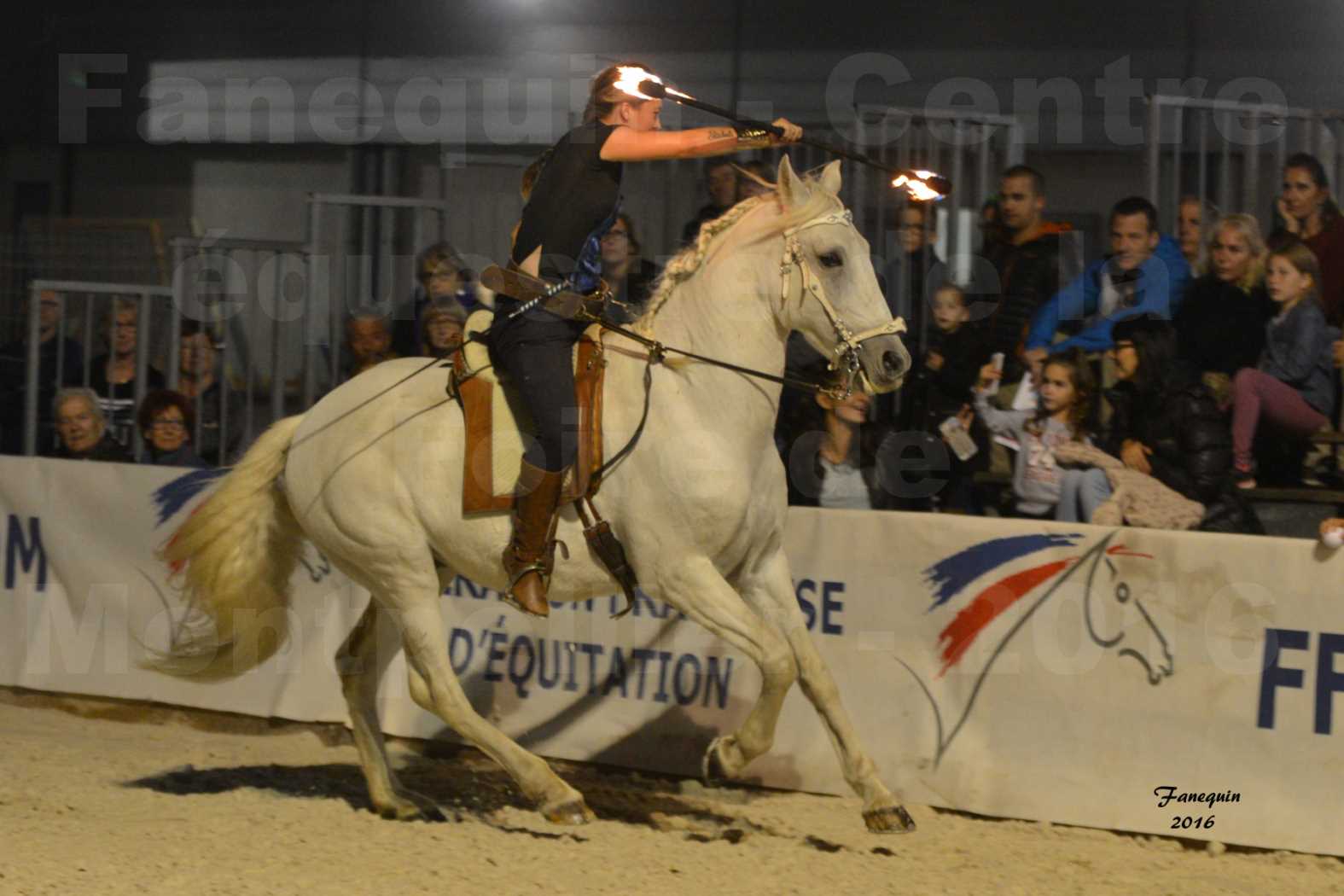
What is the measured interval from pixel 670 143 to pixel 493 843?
260 centimetres

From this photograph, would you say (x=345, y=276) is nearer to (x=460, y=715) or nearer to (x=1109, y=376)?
(x=460, y=715)

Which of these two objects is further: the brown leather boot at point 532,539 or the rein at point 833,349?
the brown leather boot at point 532,539

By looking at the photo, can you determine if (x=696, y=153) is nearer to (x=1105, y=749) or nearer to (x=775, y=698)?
(x=775, y=698)

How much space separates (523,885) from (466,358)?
1.99 metres

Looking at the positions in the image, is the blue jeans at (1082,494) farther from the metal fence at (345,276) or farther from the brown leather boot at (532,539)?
the metal fence at (345,276)

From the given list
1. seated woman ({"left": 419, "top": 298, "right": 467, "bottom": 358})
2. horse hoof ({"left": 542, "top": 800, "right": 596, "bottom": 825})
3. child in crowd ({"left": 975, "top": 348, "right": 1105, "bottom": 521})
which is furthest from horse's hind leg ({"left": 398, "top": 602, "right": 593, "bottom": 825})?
child in crowd ({"left": 975, "top": 348, "right": 1105, "bottom": 521})

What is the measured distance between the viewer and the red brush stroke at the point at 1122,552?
20.6ft

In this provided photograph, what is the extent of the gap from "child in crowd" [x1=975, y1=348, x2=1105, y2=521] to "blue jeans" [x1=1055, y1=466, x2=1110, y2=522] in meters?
0.10

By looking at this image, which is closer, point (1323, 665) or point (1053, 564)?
point (1323, 665)

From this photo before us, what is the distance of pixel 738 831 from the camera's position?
613cm

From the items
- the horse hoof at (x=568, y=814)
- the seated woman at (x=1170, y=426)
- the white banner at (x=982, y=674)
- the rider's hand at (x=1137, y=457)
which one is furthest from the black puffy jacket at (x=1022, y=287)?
the horse hoof at (x=568, y=814)

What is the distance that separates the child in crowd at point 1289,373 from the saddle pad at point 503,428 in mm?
3208

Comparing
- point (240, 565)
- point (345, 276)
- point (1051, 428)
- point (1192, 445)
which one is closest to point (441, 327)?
point (345, 276)

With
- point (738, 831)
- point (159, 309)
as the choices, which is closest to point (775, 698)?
point (738, 831)
